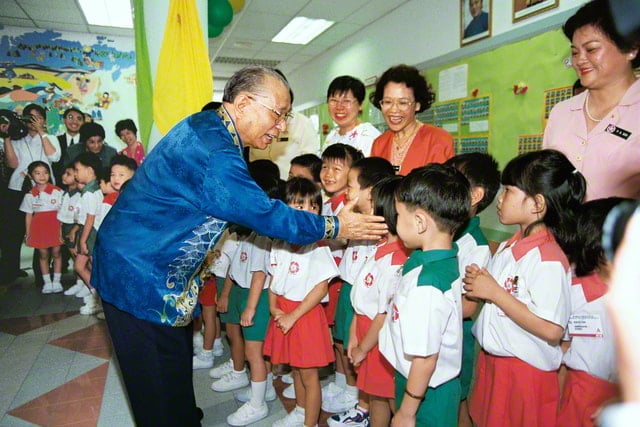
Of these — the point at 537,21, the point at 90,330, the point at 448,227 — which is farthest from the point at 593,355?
the point at 90,330

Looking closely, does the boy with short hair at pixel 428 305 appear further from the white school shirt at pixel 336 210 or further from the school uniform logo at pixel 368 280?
the white school shirt at pixel 336 210

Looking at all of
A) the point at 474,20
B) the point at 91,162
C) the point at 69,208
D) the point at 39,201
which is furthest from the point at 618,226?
the point at 39,201

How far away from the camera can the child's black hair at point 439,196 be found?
3.99ft

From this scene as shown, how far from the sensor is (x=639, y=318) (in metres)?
0.33

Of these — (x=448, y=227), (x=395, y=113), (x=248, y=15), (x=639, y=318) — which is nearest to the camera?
(x=639, y=318)

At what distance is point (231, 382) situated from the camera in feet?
7.64

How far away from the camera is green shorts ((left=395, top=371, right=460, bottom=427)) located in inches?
48.8

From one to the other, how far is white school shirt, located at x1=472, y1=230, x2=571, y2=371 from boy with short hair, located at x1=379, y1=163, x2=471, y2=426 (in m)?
0.17

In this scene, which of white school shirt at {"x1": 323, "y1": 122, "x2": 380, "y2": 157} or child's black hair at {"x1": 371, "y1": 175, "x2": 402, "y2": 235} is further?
white school shirt at {"x1": 323, "y1": 122, "x2": 380, "y2": 157}

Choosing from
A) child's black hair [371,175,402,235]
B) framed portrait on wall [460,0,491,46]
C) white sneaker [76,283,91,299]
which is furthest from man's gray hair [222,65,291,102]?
white sneaker [76,283,91,299]

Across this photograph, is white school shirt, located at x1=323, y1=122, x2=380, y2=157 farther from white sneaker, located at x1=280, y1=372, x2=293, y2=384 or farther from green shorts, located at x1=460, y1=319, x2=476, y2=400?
white sneaker, located at x1=280, y1=372, x2=293, y2=384

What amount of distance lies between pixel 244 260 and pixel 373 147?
94 centimetres

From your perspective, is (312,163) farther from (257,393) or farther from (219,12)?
(219,12)

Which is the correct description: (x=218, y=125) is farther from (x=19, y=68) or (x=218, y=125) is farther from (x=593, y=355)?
(x=19, y=68)
